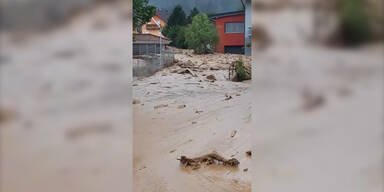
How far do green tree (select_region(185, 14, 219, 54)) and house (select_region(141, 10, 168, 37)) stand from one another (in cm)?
13

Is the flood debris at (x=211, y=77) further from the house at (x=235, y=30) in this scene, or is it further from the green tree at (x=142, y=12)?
the green tree at (x=142, y=12)

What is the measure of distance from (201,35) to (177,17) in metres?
0.15

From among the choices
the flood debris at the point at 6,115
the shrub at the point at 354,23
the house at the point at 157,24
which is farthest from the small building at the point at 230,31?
the flood debris at the point at 6,115

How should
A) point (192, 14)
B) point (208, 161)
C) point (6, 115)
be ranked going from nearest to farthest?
point (6, 115) → point (208, 161) → point (192, 14)

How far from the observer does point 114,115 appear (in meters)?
1.21

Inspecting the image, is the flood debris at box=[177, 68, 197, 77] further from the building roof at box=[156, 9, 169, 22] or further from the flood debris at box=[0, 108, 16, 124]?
the flood debris at box=[0, 108, 16, 124]

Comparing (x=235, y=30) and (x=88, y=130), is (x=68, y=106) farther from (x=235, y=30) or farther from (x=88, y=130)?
(x=235, y=30)

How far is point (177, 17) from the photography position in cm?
188

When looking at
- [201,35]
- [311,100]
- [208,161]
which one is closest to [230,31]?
[201,35]

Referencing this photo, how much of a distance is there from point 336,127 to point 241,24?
2.63 ft

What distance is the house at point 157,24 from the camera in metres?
1.85

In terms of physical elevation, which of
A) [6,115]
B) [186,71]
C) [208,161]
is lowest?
[208,161]

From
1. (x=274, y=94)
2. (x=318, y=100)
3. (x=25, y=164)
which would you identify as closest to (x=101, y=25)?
(x=25, y=164)

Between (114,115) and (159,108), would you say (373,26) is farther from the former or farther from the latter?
(159,108)
